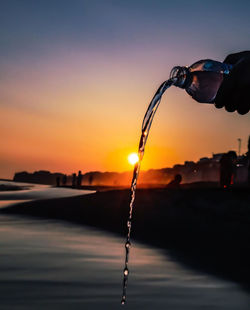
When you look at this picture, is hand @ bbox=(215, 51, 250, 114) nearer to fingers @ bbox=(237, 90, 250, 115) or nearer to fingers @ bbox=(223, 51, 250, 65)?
fingers @ bbox=(237, 90, 250, 115)

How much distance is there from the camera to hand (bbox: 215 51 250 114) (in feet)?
10.9

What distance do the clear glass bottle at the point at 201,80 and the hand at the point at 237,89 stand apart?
0.43m

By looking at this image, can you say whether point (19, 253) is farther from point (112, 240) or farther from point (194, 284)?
point (194, 284)

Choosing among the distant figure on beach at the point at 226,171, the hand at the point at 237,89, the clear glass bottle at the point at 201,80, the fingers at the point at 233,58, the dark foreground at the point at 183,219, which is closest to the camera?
the hand at the point at 237,89

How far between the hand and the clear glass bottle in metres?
0.43

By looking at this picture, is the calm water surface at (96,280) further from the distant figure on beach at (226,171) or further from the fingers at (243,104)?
the distant figure on beach at (226,171)

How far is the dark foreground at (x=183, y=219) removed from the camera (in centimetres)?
582

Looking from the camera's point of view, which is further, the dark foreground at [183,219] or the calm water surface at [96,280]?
the dark foreground at [183,219]

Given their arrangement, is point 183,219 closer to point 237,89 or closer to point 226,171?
point 226,171

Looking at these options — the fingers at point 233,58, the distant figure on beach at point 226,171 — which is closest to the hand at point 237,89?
the fingers at point 233,58

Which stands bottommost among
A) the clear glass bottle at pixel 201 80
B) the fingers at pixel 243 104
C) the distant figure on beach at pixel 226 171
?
the fingers at pixel 243 104

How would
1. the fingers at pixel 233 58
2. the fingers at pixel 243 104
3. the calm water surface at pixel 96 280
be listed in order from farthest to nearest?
the fingers at pixel 233 58, the calm water surface at pixel 96 280, the fingers at pixel 243 104

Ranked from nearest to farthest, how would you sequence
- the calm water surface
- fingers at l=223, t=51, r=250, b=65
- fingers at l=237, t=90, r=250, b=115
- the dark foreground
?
1. fingers at l=237, t=90, r=250, b=115
2. the calm water surface
3. fingers at l=223, t=51, r=250, b=65
4. the dark foreground

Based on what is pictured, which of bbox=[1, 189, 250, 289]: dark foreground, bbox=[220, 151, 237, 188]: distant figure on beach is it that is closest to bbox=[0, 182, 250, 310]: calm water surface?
bbox=[1, 189, 250, 289]: dark foreground
